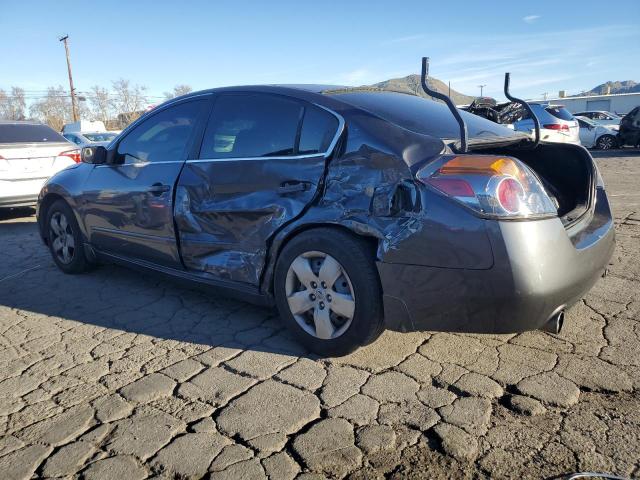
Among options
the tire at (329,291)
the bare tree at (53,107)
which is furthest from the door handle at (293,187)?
the bare tree at (53,107)

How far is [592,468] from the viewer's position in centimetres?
215

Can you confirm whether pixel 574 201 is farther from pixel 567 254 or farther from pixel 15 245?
pixel 15 245

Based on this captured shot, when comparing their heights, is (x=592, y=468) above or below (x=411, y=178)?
below

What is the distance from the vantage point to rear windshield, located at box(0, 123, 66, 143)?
7813 mm

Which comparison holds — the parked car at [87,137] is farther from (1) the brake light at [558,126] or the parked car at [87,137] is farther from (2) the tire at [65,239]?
(2) the tire at [65,239]

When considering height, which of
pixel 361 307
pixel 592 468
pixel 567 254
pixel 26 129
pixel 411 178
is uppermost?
pixel 26 129

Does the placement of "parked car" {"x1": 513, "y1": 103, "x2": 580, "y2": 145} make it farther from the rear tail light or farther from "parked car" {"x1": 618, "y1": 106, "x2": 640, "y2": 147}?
the rear tail light

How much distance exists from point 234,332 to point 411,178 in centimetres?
161

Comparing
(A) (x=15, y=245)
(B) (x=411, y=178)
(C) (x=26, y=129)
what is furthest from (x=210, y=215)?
(C) (x=26, y=129)

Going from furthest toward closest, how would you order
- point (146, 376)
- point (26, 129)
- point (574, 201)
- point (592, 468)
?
point (26, 129), point (574, 201), point (146, 376), point (592, 468)

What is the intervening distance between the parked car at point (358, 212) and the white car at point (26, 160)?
155 inches

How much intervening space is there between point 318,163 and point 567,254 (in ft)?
4.58

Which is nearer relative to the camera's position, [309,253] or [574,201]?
[309,253]

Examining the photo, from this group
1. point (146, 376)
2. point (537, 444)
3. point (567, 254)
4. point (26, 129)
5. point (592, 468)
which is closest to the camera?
point (592, 468)
